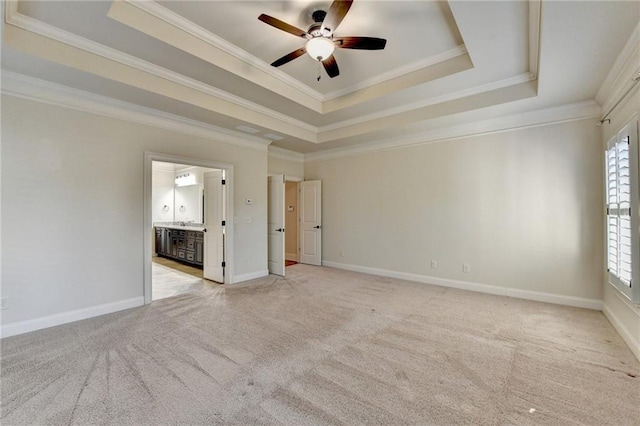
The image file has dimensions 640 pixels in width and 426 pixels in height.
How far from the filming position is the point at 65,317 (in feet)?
10.9

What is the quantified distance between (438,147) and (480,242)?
1.79 meters

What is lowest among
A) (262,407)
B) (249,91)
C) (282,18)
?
(262,407)

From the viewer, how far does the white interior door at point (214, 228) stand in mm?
5199

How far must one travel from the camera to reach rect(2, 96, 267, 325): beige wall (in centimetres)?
303

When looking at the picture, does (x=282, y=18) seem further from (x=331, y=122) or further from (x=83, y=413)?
(x=83, y=413)

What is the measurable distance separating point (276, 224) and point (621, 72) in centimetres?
530

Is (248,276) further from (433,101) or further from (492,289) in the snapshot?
(433,101)

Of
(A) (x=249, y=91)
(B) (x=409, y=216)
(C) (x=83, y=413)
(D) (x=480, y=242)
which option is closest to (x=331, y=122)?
(A) (x=249, y=91)

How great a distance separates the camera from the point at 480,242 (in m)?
4.68

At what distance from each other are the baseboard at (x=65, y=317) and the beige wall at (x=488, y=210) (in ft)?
13.4

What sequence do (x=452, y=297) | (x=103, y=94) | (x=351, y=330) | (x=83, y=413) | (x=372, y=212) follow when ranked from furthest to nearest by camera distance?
(x=372, y=212) → (x=452, y=297) → (x=103, y=94) → (x=351, y=330) → (x=83, y=413)

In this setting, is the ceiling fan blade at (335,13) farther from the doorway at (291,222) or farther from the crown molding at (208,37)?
the doorway at (291,222)

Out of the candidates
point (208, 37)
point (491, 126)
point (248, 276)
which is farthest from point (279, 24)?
point (248, 276)

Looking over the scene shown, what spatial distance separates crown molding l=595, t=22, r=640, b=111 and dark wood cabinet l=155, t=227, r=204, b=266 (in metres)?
6.63
